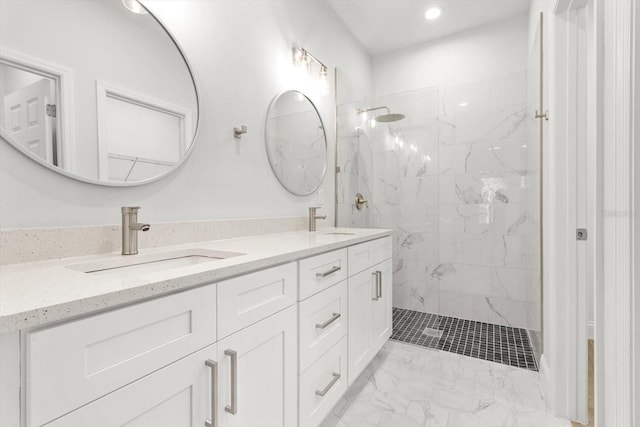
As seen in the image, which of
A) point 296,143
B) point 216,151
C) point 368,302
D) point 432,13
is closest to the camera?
point 216,151

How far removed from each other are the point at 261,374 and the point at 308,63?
206cm

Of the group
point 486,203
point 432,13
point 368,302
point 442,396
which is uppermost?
point 432,13

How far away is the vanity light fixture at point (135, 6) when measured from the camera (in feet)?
3.74

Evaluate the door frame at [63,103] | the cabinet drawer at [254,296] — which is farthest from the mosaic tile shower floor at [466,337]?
the door frame at [63,103]

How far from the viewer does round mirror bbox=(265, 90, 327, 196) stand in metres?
1.89

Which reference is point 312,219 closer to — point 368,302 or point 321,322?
point 368,302

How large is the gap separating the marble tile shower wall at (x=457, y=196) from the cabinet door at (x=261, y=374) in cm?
165

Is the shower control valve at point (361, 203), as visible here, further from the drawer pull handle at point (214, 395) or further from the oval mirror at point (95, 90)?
the drawer pull handle at point (214, 395)

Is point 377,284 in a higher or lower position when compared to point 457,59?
lower

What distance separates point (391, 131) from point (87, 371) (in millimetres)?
2483

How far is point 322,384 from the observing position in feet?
4.23

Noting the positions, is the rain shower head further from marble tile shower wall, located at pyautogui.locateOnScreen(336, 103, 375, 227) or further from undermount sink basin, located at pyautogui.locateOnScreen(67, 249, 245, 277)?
undermount sink basin, located at pyautogui.locateOnScreen(67, 249, 245, 277)

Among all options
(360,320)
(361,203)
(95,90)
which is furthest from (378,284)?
(95,90)

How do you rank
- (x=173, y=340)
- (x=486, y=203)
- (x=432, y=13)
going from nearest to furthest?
(x=173, y=340) < (x=486, y=203) < (x=432, y=13)
